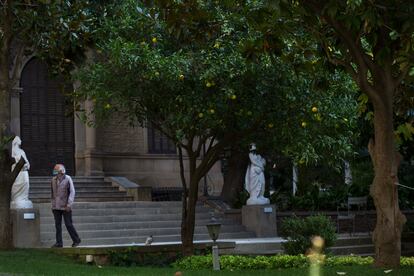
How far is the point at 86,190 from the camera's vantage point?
24.5m

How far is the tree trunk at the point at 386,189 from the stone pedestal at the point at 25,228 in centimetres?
946

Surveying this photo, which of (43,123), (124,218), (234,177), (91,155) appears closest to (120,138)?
(91,155)

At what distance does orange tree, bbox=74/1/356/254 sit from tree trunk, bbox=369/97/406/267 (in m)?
3.07

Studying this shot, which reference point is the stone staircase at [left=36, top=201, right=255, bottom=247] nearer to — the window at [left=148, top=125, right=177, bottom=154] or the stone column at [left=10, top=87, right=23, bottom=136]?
the stone column at [left=10, top=87, right=23, bottom=136]

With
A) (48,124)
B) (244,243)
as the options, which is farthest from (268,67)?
(48,124)

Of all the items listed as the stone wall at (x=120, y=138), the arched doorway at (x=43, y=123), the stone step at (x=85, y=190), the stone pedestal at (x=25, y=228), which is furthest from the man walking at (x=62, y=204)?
the stone wall at (x=120, y=138)

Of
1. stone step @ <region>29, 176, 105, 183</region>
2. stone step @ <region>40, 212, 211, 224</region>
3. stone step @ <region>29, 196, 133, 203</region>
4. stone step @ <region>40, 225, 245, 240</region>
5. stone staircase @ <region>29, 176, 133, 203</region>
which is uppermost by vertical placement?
stone step @ <region>29, 176, 105, 183</region>

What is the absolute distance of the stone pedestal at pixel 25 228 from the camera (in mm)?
16906

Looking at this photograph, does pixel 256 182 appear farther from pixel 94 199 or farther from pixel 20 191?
pixel 20 191

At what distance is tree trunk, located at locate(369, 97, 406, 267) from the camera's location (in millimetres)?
9688

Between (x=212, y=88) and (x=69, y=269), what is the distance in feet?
13.4

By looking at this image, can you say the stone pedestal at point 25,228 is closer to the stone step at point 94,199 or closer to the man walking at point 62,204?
the man walking at point 62,204

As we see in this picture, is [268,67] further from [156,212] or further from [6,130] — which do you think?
[156,212]

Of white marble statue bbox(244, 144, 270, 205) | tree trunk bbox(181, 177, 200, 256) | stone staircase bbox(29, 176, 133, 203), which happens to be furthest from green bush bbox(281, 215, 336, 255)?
stone staircase bbox(29, 176, 133, 203)
